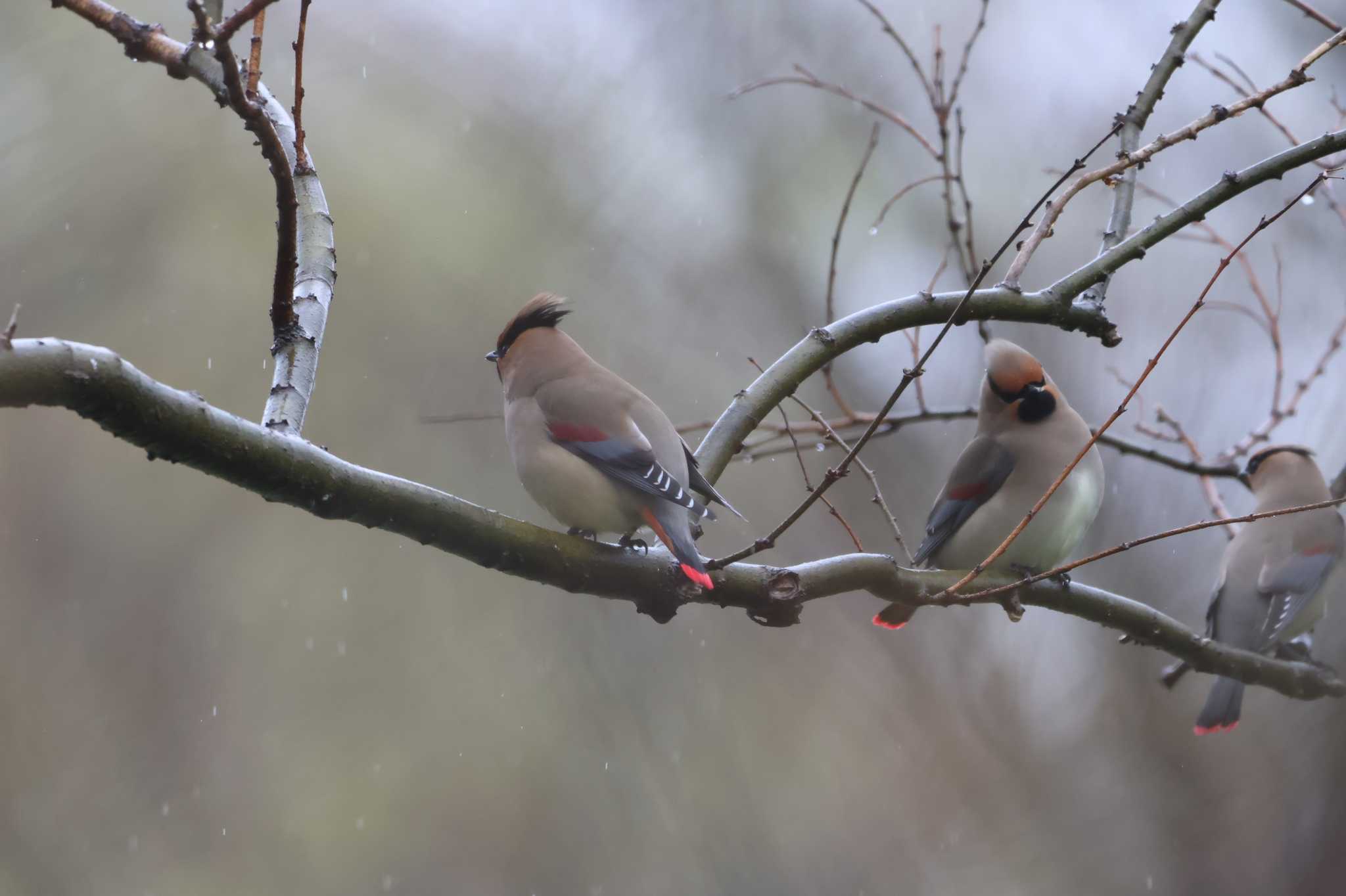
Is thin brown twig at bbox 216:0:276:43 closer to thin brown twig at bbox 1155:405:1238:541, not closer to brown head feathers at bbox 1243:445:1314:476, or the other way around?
thin brown twig at bbox 1155:405:1238:541

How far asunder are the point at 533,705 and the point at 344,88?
15.5ft

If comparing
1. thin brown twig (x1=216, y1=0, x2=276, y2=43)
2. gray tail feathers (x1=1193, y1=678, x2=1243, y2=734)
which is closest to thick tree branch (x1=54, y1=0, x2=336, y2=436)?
thin brown twig (x1=216, y1=0, x2=276, y2=43)

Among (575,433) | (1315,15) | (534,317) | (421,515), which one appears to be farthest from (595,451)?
(1315,15)

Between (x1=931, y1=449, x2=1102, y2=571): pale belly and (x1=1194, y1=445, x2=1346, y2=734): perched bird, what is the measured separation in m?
0.80

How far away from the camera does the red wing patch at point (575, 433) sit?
2.95 metres

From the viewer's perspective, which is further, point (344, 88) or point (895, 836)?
point (344, 88)

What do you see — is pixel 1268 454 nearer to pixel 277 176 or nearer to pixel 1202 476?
pixel 1202 476

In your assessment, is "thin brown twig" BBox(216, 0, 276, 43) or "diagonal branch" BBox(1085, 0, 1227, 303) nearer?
"thin brown twig" BBox(216, 0, 276, 43)

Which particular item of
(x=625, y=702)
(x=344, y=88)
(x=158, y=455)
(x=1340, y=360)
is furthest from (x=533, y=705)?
(x=158, y=455)

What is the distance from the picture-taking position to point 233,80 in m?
1.90

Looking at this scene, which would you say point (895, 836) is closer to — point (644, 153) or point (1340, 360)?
point (1340, 360)

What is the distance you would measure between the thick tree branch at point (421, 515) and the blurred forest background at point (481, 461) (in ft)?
15.1

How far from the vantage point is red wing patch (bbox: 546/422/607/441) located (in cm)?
295

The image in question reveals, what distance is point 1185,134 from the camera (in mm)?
2699
